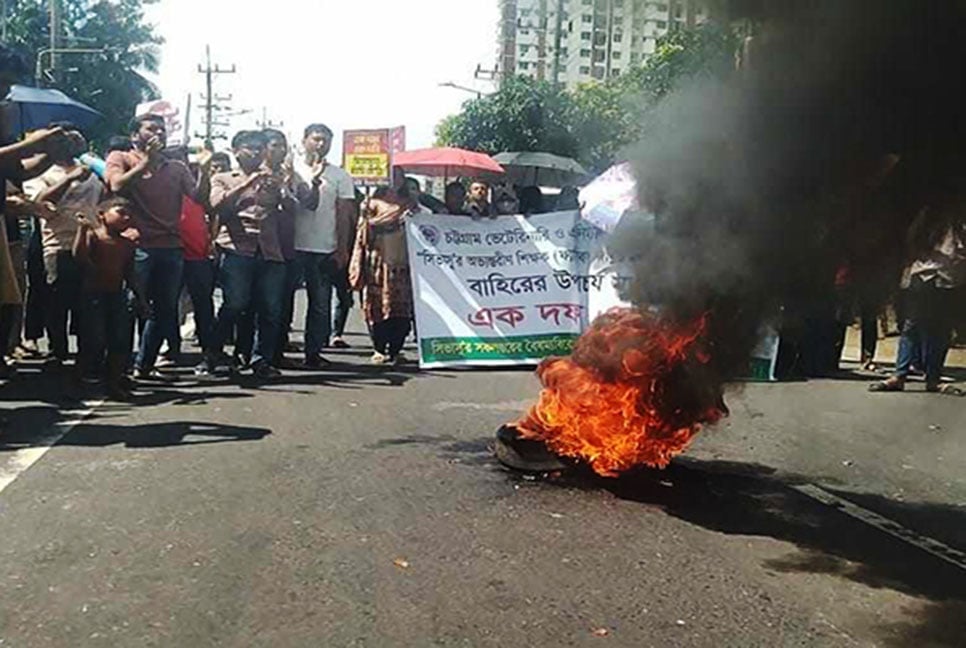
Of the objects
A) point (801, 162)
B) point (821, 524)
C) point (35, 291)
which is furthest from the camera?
point (35, 291)

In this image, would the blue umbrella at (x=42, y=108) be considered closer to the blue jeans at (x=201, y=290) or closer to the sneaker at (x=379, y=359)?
the blue jeans at (x=201, y=290)

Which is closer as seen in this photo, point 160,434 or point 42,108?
point 160,434

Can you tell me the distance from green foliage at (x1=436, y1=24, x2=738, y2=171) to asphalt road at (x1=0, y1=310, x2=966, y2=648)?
2.11m

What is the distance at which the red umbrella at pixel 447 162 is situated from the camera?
55.3 feet

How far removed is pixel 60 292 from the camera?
8602 millimetres

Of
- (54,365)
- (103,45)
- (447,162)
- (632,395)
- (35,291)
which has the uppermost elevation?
(103,45)

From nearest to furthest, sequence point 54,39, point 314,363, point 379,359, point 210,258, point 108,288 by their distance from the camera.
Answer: point 108,288 < point 210,258 < point 314,363 < point 379,359 < point 54,39

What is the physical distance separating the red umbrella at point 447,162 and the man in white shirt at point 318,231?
20.9 feet

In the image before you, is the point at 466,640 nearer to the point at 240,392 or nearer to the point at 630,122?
the point at 630,122

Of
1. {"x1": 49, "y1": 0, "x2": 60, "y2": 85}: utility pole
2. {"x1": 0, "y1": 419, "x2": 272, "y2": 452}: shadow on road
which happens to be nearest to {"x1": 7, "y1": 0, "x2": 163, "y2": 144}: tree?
{"x1": 49, "y1": 0, "x2": 60, "y2": 85}: utility pole

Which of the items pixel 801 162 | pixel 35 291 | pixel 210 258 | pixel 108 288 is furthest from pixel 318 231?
pixel 801 162

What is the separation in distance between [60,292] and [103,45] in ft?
138

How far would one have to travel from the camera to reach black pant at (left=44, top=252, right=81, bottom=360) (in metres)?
8.58

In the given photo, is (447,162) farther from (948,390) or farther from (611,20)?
(611,20)
